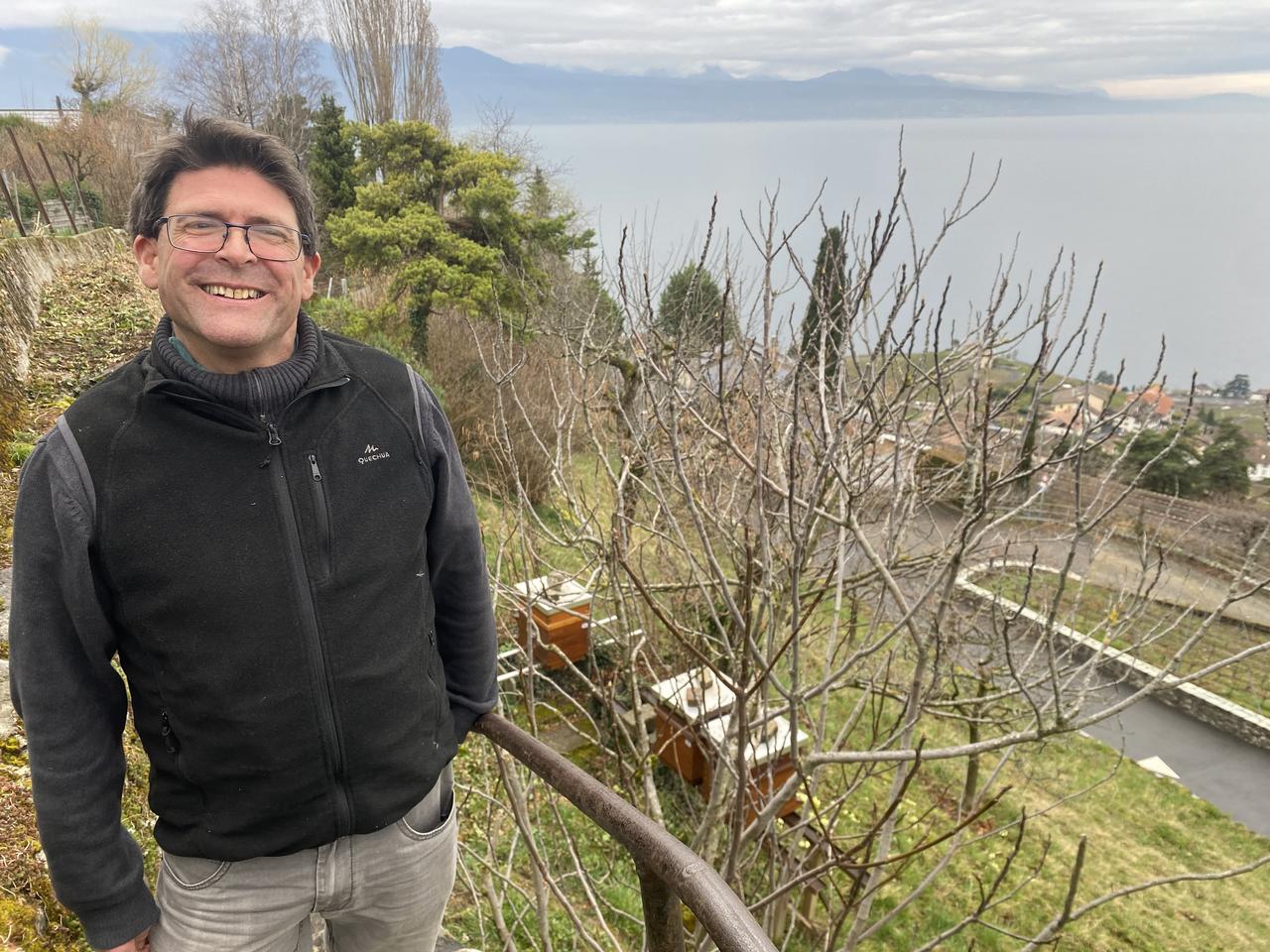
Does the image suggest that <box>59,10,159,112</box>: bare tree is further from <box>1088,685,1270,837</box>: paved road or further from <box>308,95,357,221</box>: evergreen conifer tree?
<box>1088,685,1270,837</box>: paved road

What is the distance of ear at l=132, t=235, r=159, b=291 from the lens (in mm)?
1179

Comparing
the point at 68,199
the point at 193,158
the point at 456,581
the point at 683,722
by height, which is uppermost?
the point at 193,158

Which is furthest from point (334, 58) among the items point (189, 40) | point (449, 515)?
point (449, 515)

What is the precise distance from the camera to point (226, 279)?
116 cm

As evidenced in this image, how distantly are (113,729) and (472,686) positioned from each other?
1.89ft

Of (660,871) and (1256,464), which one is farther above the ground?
(660,871)

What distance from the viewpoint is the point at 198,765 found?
1.15 metres

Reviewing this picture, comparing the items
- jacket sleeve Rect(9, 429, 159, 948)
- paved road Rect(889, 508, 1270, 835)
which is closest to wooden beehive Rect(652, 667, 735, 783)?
jacket sleeve Rect(9, 429, 159, 948)

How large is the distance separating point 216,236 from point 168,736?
0.77 metres

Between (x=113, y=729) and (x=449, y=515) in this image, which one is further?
(x=449, y=515)

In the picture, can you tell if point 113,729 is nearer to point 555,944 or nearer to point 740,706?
point 740,706

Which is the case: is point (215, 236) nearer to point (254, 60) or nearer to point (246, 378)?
point (246, 378)

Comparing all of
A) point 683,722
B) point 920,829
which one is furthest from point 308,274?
point 920,829

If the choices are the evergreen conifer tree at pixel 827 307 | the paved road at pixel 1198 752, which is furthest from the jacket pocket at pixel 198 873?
the paved road at pixel 1198 752
